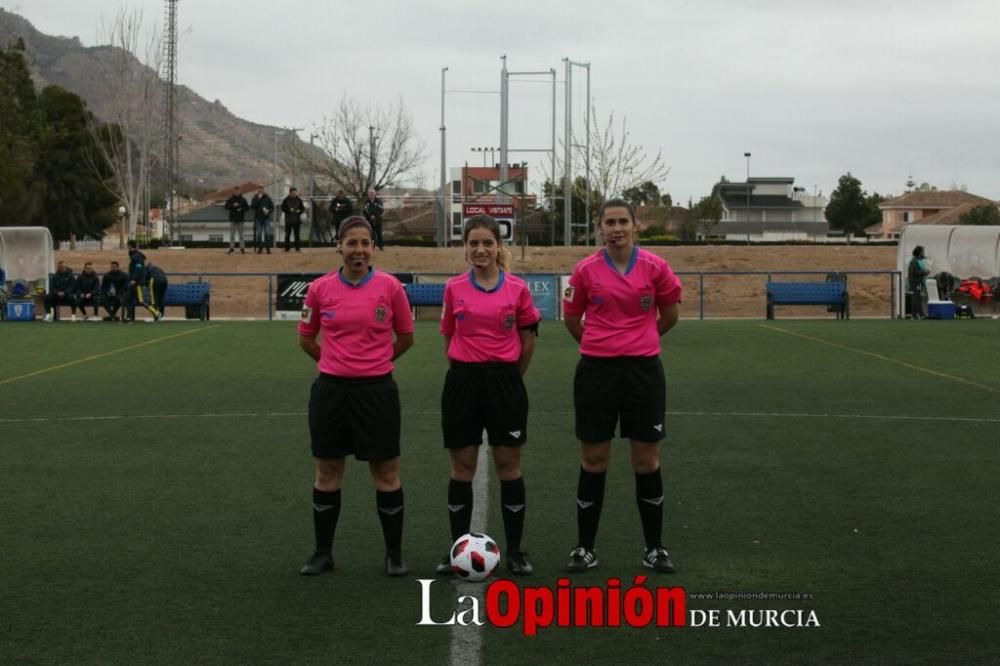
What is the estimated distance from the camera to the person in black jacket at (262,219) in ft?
139

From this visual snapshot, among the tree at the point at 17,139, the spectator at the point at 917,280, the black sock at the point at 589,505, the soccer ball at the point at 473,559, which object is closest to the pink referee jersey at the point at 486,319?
the black sock at the point at 589,505

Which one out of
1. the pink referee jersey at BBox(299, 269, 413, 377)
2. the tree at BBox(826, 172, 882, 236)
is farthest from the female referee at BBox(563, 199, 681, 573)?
the tree at BBox(826, 172, 882, 236)

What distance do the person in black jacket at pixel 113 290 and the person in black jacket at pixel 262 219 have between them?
31.2 ft

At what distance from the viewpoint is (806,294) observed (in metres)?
34.6

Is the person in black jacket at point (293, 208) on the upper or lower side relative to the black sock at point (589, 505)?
upper

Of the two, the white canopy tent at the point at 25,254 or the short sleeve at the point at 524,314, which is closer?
the short sleeve at the point at 524,314

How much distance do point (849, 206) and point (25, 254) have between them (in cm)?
8071

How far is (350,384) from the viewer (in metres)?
6.87

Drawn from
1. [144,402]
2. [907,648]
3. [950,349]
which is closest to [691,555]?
[907,648]

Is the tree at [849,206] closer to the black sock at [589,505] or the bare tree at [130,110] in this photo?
the bare tree at [130,110]

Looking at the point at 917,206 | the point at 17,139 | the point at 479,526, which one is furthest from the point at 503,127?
the point at 917,206

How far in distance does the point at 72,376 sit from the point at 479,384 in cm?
1263

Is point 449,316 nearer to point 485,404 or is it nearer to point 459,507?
point 485,404

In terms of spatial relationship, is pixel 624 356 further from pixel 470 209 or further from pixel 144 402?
pixel 470 209
